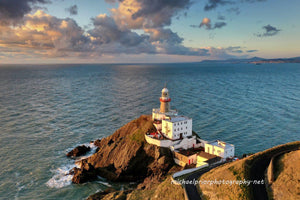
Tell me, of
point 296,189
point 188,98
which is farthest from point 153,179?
point 188,98

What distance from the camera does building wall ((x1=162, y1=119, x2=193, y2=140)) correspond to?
5109 centimetres

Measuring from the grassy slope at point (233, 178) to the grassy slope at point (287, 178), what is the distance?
3.02 m

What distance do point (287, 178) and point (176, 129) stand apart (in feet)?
88.5

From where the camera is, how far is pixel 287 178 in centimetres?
2670

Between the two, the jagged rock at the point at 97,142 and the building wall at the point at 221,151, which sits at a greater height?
the building wall at the point at 221,151

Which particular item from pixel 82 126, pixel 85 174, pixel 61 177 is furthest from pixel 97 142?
pixel 82 126

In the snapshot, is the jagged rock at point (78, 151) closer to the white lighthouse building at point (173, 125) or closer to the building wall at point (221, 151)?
the white lighthouse building at point (173, 125)

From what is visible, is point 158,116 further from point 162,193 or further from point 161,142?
point 162,193

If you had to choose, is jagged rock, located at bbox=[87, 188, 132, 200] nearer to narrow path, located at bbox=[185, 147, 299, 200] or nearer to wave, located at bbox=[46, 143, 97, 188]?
wave, located at bbox=[46, 143, 97, 188]

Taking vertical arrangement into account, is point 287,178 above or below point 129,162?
above

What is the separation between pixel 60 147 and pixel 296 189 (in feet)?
178

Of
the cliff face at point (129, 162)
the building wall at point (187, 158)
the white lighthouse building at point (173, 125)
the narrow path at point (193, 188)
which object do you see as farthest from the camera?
the white lighthouse building at point (173, 125)

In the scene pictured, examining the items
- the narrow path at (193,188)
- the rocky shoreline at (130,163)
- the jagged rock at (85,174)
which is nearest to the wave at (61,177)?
the rocky shoreline at (130,163)

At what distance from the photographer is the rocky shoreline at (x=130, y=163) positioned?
1817 inches
